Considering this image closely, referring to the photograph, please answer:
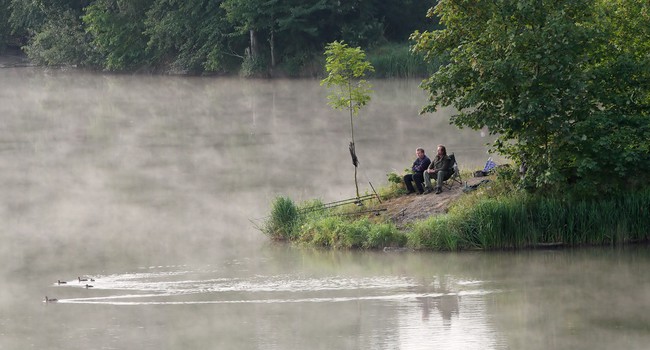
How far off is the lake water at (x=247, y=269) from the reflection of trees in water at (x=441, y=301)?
4cm

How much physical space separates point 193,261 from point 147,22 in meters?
48.3

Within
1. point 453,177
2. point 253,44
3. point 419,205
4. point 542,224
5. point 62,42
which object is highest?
point 62,42

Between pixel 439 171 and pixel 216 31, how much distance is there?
42744 millimetres

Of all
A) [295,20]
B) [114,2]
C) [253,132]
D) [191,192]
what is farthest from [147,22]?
[191,192]

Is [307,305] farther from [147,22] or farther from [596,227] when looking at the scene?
[147,22]

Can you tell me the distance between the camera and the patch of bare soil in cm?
2242

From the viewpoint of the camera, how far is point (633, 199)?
2116cm

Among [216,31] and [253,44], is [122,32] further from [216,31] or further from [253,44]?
[253,44]

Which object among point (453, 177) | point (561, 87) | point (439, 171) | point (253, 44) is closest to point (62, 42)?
point (253, 44)

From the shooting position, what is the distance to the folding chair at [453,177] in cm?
2345

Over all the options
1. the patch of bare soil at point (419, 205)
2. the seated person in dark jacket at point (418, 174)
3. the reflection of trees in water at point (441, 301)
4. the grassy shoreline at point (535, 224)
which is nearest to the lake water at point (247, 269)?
the reflection of trees in water at point (441, 301)

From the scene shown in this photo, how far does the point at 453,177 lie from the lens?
23.8 m

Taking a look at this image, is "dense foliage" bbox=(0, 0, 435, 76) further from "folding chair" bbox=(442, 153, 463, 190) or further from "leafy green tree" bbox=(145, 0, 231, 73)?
"folding chair" bbox=(442, 153, 463, 190)

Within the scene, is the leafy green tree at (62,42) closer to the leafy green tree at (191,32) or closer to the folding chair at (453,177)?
the leafy green tree at (191,32)
